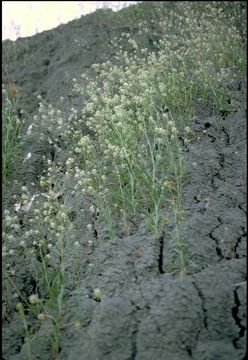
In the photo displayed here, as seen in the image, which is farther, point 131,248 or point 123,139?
point 123,139

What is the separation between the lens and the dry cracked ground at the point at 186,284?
102 inches

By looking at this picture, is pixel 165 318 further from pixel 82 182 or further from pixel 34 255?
pixel 82 182

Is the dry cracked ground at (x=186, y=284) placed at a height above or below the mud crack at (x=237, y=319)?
above

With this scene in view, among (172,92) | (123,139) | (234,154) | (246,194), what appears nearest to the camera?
(246,194)

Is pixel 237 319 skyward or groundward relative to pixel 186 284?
groundward

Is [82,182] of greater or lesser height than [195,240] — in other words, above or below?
above

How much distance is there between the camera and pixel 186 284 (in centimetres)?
277

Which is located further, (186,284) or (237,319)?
(186,284)

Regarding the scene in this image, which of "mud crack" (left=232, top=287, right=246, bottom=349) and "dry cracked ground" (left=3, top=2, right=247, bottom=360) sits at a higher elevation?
"dry cracked ground" (left=3, top=2, right=247, bottom=360)

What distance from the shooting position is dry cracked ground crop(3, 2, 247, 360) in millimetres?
2584

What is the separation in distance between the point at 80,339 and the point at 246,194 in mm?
1574

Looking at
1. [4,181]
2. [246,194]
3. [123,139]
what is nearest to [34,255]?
[4,181]

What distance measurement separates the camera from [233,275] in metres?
2.77

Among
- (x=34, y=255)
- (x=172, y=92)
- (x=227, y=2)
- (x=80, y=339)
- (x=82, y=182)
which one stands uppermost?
(x=227, y=2)
